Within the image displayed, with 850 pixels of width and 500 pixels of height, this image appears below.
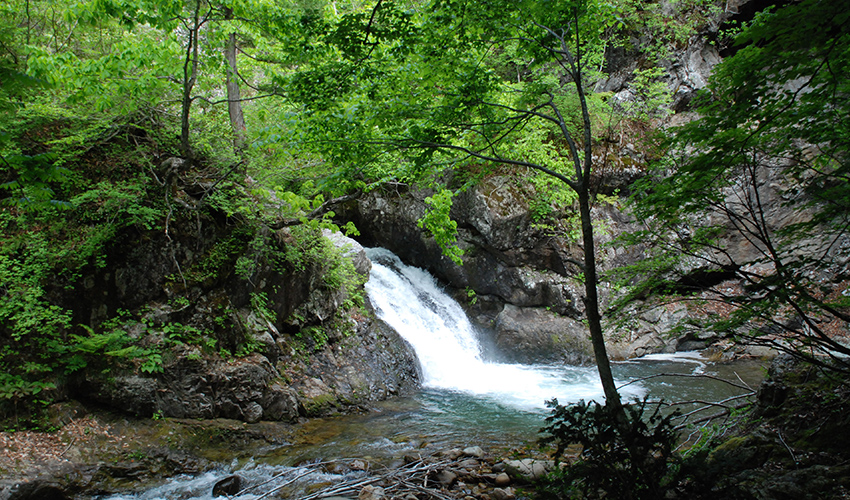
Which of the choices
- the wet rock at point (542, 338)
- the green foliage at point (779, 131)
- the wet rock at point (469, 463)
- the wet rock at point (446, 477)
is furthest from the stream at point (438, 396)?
the green foliage at point (779, 131)

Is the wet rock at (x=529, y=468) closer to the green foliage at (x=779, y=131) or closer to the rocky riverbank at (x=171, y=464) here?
the rocky riverbank at (x=171, y=464)

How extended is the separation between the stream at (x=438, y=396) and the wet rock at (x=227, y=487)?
144 mm

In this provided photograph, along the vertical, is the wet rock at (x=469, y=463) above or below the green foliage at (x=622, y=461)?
below

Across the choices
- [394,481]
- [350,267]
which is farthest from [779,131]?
[350,267]

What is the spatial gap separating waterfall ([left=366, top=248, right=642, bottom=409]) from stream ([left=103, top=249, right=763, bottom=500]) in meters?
0.04

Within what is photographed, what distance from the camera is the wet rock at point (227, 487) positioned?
4591 mm

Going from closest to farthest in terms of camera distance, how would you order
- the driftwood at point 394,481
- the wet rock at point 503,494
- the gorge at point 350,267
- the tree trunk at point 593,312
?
the gorge at point 350,267 < the tree trunk at point 593,312 < the wet rock at point 503,494 < the driftwood at point 394,481

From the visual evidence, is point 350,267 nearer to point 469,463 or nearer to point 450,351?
point 450,351

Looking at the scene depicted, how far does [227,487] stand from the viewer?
463cm

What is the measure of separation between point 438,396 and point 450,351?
2724mm

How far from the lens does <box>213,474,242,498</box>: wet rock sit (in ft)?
15.1

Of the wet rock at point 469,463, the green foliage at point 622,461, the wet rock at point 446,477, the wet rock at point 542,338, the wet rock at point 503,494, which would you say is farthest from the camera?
the wet rock at point 542,338

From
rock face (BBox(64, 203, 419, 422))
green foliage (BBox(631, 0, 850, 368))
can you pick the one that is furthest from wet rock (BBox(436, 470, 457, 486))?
rock face (BBox(64, 203, 419, 422))

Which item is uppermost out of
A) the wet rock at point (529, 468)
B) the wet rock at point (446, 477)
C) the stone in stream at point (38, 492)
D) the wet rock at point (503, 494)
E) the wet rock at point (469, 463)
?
the wet rock at point (529, 468)
